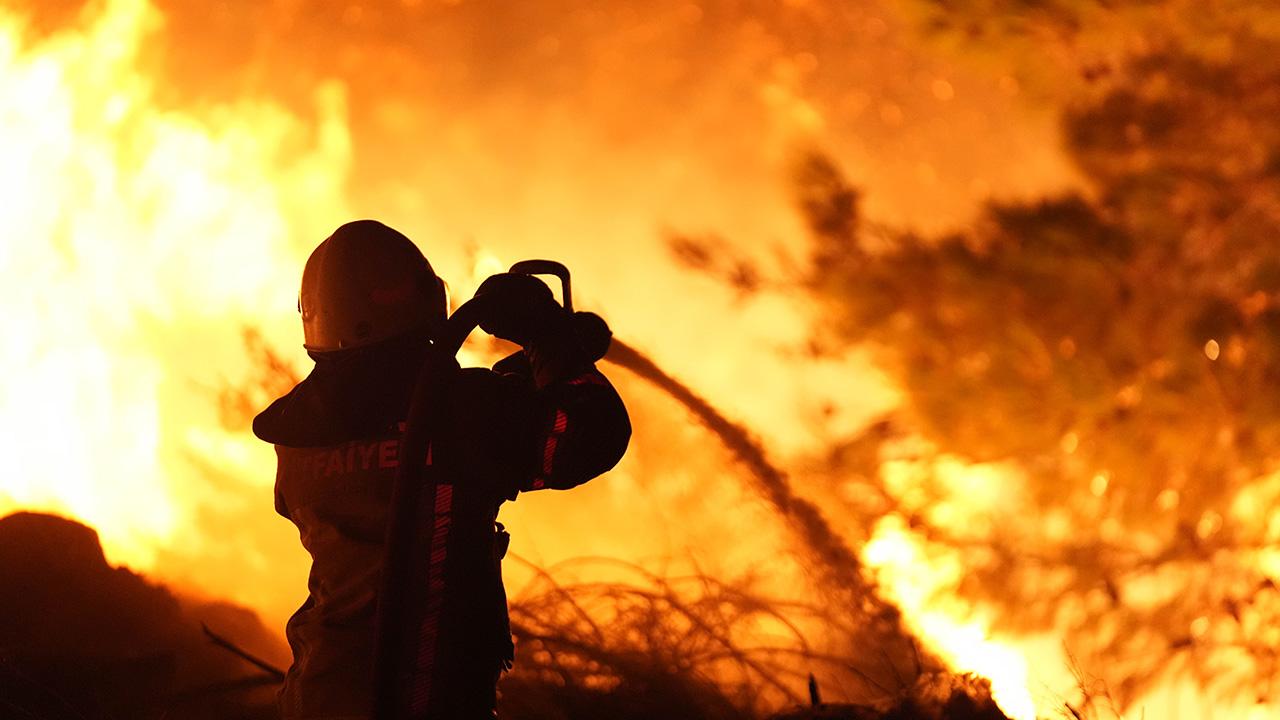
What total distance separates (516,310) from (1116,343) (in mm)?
2851

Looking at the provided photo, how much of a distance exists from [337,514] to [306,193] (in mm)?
3553

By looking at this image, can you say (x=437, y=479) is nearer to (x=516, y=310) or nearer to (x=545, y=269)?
(x=516, y=310)

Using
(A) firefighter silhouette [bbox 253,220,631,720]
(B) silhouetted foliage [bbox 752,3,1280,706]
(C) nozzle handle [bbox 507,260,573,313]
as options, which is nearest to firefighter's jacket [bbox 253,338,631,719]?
(A) firefighter silhouette [bbox 253,220,631,720]

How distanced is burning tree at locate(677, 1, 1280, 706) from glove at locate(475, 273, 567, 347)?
228cm

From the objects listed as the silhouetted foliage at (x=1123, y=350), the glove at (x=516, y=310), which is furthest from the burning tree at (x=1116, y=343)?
the glove at (x=516, y=310)

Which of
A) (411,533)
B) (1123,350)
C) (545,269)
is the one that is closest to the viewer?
(411,533)

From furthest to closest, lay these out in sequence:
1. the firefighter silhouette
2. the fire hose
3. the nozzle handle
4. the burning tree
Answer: the burning tree → the nozzle handle → the firefighter silhouette → the fire hose

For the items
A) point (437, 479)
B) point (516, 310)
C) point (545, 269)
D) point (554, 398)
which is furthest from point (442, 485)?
point (545, 269)

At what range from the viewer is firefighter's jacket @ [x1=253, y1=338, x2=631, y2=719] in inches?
84.5

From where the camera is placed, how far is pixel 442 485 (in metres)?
2.15

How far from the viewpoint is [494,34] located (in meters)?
5.37

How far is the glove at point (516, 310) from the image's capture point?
7.25 ft

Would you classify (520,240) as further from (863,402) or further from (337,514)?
(337,514)

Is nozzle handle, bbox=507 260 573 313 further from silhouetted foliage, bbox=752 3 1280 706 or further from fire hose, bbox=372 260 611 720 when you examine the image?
silhouetted foliage, bbox=752 3 1280 706
